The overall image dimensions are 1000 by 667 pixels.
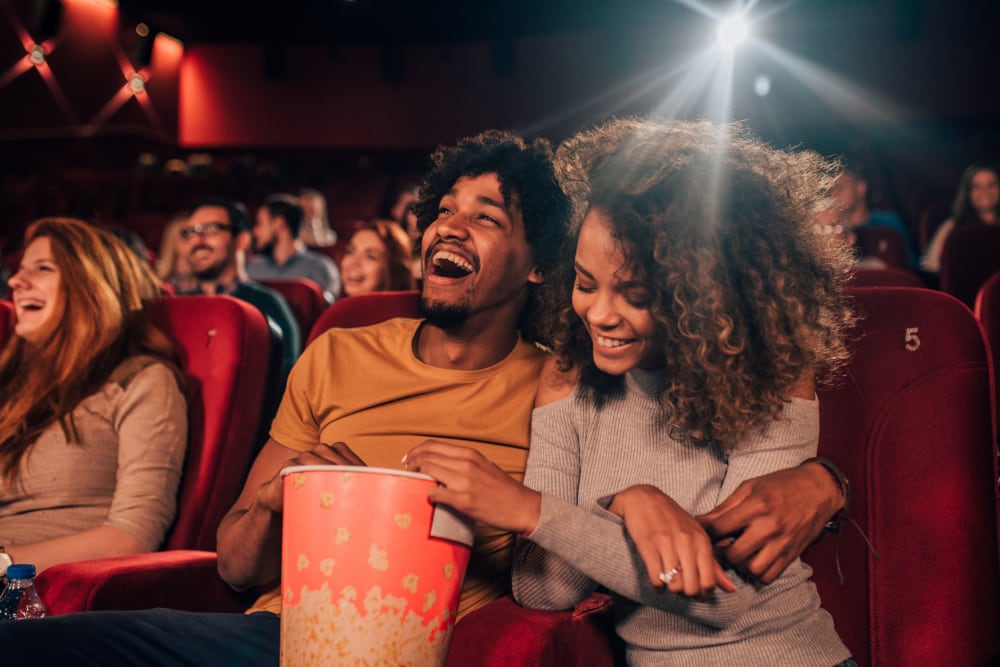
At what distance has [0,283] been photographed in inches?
110

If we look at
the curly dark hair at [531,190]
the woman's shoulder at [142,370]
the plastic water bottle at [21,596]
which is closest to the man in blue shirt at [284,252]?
the woman's shoulder at [142,370]

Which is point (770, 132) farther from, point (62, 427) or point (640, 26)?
point (62, 427)

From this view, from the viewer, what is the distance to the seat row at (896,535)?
3.21ft

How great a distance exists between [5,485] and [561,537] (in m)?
0.92

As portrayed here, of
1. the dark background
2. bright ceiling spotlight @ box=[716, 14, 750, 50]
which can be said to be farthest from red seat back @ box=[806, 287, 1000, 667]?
bright ceiling spotlight @ box=[716, 14, 750, 50]

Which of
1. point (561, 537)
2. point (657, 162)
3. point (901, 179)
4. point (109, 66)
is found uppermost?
point (109, 66)

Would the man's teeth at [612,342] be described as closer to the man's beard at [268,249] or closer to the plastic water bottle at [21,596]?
the plastic water bottle at [21,596]

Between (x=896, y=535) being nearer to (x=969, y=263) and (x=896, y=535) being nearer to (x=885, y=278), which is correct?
(x=885, y=278)

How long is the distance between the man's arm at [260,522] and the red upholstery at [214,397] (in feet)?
0.76

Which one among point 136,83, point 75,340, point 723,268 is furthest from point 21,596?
point 136,83

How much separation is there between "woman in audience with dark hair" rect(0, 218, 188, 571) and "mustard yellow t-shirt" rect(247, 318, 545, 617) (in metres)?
0.26

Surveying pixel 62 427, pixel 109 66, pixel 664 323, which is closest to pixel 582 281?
pixel 664 323

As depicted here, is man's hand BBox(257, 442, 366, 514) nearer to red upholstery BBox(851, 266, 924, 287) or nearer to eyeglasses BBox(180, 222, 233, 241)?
red upholstery BBox(851, 266, 924, 287)

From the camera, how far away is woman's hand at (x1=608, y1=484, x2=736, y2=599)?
74 cm
